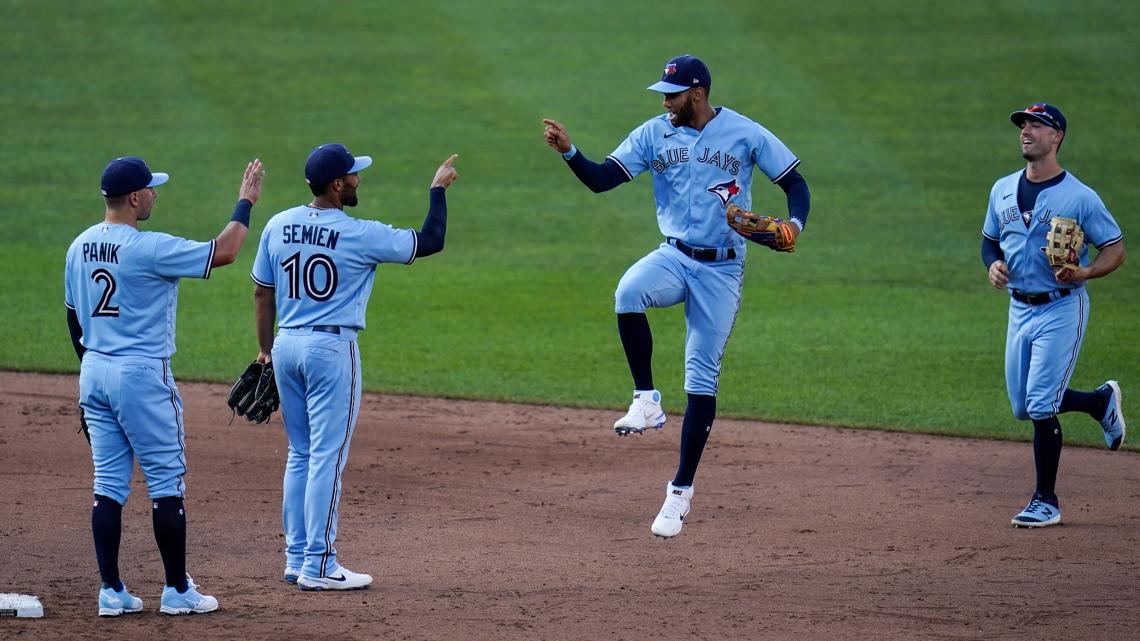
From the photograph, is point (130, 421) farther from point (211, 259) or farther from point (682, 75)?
point (682, 75)

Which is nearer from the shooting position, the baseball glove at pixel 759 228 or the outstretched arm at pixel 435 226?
the outstretched arm at pixel 435 226

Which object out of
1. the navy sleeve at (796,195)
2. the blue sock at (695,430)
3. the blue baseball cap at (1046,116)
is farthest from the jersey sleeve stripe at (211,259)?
the blue baseball cap at (1046,116)

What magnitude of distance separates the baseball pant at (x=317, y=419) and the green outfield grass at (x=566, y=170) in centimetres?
440

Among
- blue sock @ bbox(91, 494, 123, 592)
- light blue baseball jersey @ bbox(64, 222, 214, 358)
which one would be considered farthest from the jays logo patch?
blue sock @ bbox(91, 494, 123, 592)

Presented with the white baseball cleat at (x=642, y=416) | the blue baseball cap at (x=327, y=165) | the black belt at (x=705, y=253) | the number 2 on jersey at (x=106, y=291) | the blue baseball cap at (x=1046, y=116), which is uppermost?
the blue baseball cap at (x=1046, y=116)

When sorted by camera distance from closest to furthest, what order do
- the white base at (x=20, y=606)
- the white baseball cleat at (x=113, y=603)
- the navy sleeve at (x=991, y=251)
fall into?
the white base at (x=20, y=606), the white baseball cleat at (x=113, y=603), the navy sleeve at (x=991, y=251)

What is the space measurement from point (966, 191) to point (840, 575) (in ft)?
35.1

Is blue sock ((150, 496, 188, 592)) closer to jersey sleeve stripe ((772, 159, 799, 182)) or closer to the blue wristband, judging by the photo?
the blue wristband

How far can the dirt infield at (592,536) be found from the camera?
6141 mm

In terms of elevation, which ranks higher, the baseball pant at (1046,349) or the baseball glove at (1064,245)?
the baseball glove at (1064,245)

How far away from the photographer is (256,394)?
22.3 feet

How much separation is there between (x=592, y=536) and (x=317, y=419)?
188 cm

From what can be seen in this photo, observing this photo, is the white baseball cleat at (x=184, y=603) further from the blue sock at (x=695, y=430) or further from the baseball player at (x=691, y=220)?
the blue sock at (x=695, y=430)

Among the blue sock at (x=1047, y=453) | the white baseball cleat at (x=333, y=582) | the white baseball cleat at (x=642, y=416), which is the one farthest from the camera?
the blue sock at (x=1047, y=453)
